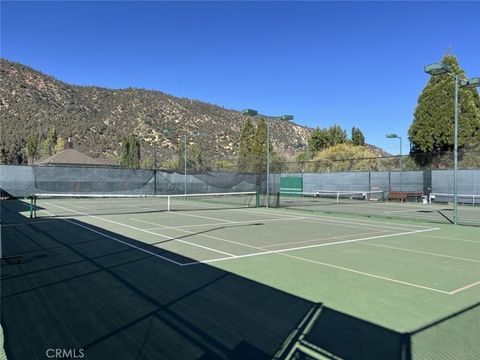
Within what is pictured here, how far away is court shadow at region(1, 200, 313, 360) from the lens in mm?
4488

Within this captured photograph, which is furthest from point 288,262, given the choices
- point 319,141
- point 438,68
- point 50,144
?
point 50,144

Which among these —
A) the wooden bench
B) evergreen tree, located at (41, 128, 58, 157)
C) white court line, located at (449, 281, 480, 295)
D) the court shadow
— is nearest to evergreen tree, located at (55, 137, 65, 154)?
evergreen tree, located at (41, 128, 58, 157)

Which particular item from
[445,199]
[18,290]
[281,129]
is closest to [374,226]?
[18,290]

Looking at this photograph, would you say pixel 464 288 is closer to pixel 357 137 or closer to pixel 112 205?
pixel 112 205

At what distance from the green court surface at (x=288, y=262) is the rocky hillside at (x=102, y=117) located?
83.2 m

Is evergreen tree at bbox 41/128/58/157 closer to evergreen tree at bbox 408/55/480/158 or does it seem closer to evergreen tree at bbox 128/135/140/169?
evergreen tree at bbox 128/135/140/169

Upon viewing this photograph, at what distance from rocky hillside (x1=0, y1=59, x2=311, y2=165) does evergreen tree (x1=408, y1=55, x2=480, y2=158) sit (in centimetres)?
6513

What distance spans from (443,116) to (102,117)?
88.2 m

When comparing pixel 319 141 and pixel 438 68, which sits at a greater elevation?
pixel 319 141

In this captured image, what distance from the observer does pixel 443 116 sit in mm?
36562

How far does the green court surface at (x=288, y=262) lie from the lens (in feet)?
19.6

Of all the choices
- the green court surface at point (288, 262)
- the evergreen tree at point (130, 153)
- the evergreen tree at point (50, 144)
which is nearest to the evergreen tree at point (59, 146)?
the evergreen tree at point (50, 144)

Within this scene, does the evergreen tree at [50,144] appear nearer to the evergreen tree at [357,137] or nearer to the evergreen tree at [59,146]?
the evergreen tree at [59,146]

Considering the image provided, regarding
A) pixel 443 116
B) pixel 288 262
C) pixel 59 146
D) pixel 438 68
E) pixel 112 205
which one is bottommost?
pixel 112 205
